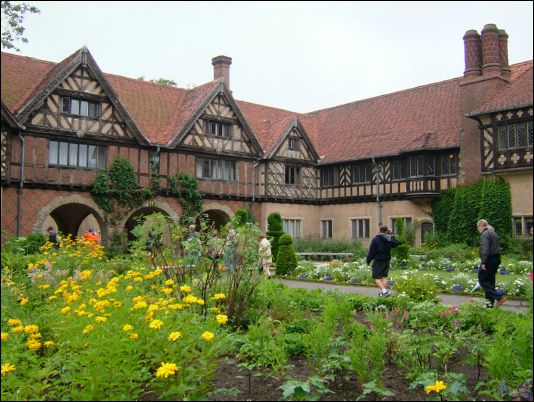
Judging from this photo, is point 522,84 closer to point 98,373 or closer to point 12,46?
point 12,46

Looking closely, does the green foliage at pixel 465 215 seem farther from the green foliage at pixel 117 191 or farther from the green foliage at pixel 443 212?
the green foliage at pixel 117 191

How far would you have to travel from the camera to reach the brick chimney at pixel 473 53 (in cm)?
2952

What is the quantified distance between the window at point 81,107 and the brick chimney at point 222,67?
10.5m

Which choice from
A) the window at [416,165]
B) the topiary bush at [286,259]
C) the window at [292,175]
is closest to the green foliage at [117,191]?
the topiary bush at [286,259]

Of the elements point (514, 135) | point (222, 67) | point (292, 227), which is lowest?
point (292, 227)

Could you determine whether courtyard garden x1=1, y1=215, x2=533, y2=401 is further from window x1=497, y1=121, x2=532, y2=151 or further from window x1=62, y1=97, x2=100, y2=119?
window x1=497, y1=121, x2=532, y2=151

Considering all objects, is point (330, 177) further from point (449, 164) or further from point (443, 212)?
point (443, 212)

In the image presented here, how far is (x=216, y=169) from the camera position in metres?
31.2

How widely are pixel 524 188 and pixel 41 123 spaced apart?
2218 centimetres

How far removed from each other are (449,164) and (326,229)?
9.17 metres

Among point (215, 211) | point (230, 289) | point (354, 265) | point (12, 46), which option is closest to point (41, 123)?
point (12, 46)

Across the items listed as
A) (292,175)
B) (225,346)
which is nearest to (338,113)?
(292,175)

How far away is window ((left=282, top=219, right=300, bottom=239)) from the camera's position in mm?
34094

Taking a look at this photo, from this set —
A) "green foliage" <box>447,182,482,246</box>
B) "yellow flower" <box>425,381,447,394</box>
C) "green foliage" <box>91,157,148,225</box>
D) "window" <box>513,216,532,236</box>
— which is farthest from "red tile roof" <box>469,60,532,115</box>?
"yellow flower" <box>425,381,447,394</box>
